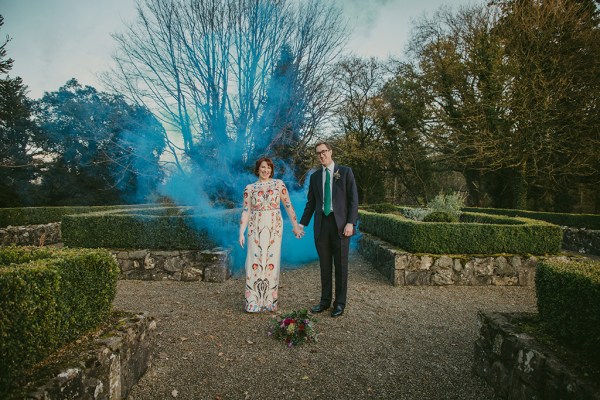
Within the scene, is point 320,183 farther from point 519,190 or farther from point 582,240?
point 519,190

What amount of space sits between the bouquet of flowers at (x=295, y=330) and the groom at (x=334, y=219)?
2.61ft

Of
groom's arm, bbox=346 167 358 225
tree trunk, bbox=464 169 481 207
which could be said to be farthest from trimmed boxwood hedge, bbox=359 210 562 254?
tree trunk, bbox=464 169 481 207

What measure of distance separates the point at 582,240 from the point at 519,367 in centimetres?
1088

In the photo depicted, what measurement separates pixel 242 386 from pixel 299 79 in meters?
6.34

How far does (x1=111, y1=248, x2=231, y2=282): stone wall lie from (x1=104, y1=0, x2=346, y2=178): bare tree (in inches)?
88.8

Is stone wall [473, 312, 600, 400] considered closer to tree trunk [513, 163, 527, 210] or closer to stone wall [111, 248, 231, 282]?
stone wall [111, 248, 231, 282]

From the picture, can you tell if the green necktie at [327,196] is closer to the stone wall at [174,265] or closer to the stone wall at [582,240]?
the stone wall at [174,265]

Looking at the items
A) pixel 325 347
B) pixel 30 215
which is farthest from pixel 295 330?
pixel 30 215

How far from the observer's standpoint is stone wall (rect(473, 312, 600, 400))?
6.04ft

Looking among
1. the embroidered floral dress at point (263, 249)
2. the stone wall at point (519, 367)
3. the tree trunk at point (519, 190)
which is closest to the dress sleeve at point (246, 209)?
the embroidered floral dress at point (263, 249)

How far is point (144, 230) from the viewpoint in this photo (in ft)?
20.6

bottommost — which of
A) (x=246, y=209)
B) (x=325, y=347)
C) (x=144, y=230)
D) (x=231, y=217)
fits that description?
(x=325, y=347)

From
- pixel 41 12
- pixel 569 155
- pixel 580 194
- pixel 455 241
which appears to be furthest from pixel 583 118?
pixel 41 12

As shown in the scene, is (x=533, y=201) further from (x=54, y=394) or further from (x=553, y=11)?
(x=54, y=394)
